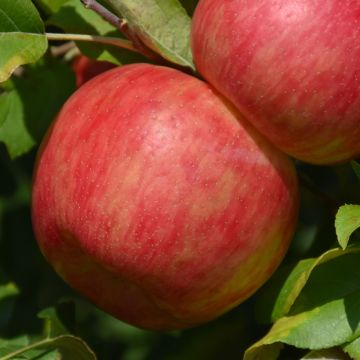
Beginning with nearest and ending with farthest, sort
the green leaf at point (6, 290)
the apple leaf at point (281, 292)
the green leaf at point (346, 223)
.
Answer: the green leaf at point (346, 223)
the apple leaf at point (281, 292)
the green leaf at point (6, 290)

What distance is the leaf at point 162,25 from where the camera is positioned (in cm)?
135

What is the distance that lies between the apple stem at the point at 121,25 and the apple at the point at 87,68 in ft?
0.82

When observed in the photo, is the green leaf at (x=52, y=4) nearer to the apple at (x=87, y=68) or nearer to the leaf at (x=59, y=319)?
the apple at (x=87, y=68)

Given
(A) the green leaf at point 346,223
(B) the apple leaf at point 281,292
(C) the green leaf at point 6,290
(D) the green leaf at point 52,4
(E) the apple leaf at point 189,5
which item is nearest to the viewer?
(A) the green leaf at point 346,223

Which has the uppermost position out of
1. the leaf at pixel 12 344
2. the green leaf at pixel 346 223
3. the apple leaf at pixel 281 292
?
the green leaf at pixel 346 223

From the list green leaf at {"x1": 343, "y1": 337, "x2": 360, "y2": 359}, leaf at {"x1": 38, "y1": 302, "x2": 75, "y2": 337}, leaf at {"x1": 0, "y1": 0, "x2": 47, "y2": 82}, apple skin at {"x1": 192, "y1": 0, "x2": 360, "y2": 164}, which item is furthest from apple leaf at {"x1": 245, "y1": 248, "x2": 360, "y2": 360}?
leaf at {"x1": 0, "y1": 0, "x2": 47, "y2": 82}

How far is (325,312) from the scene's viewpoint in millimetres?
1274

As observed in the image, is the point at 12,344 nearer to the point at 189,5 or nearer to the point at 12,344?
the point at 12,344

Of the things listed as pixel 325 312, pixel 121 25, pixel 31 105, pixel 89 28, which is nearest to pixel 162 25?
pixel 121 25

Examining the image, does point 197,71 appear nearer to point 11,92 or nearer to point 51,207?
point 51,207

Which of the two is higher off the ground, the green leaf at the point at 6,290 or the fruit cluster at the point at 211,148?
the fruit cluster at the point at 211,148

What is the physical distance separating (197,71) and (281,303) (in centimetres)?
33

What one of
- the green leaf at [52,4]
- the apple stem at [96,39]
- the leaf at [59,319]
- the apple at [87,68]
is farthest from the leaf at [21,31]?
the leaf at [59,319]

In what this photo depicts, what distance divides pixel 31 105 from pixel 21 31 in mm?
242
